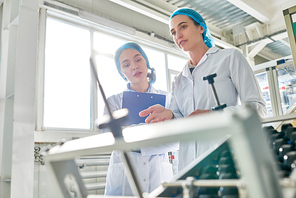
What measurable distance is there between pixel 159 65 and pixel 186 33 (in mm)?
4380

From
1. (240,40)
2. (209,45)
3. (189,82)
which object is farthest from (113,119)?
(240,40)

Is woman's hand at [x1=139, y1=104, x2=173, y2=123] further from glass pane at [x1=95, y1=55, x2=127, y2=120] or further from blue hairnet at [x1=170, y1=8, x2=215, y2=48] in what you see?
glass pane at [x1=95, y1=55, x2=127, y2=120]

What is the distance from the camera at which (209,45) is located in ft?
4.55

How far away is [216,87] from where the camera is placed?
3.70ft

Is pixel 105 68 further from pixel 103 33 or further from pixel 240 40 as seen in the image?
pixel 240 40

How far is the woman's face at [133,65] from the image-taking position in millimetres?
1800

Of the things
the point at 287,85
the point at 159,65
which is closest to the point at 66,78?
the point at 159,65

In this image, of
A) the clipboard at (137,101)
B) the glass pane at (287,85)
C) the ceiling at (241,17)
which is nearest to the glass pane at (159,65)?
the ceiling at (241,17)

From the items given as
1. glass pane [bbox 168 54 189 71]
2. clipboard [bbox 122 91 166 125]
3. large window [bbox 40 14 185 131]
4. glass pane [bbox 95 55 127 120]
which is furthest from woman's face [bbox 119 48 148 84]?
glass pane [bbox 168 54 189 71]

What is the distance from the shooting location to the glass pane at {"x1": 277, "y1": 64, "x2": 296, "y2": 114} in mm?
4402

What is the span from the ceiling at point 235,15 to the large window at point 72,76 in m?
0.44

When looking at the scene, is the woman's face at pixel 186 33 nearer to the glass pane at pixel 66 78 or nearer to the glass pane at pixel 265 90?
the glass pane at pixel 66 78

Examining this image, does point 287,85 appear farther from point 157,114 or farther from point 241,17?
point 157,114

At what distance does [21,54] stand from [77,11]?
2012 millimetres
